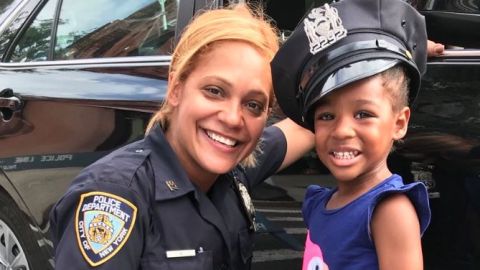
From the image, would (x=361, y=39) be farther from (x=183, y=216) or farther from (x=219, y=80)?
(x=183, y=216)

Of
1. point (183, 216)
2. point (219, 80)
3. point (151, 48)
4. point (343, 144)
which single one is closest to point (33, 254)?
point (151, 48)

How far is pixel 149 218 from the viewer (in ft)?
4.91

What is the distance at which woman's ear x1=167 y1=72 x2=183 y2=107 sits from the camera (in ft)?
5.37

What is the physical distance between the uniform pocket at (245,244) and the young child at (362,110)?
248mm

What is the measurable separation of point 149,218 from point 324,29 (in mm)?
589

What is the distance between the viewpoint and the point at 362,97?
1.39 meters

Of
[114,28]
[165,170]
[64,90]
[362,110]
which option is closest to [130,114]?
[64,90]

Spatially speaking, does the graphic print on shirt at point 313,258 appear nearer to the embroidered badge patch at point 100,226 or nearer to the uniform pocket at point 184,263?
the uniform pocket at point 184,263

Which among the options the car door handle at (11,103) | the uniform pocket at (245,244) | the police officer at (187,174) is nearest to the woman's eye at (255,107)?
the police officer at (187,174)

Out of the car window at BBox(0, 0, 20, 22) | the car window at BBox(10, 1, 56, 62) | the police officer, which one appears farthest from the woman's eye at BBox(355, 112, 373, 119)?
the car window at BBox(0, 0, 20, 22)

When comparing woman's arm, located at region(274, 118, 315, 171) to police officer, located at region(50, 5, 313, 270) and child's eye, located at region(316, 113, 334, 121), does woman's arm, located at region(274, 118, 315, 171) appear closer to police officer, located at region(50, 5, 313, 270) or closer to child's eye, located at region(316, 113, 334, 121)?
police officer, located at region(50, 5, 313, 270)

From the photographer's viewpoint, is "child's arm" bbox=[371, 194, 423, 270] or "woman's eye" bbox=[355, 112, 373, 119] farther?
"woman's eye" bbox=[355, 112, 373, 119]

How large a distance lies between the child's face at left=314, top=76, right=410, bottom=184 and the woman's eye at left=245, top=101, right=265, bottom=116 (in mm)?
188

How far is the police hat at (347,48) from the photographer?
139 centimetres
